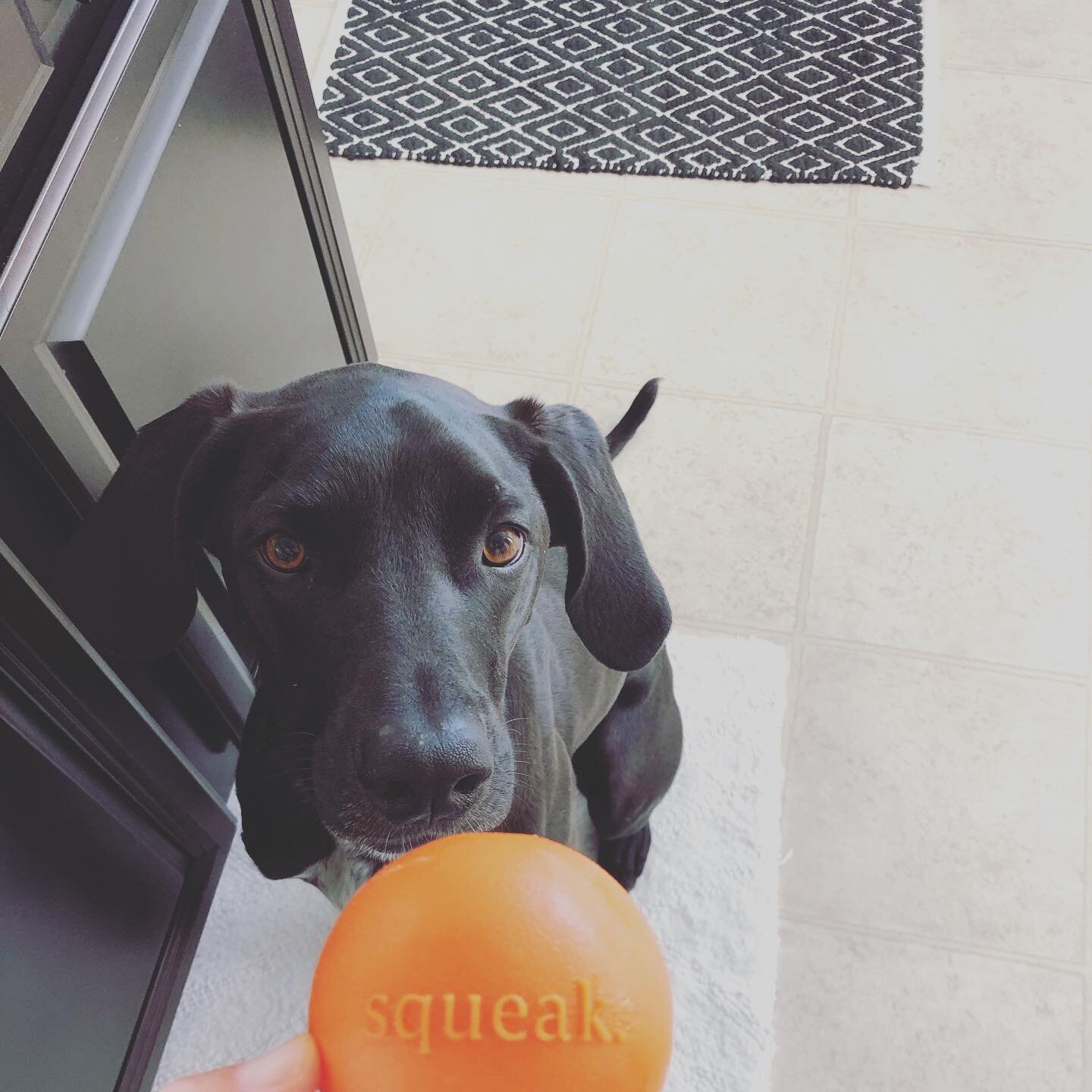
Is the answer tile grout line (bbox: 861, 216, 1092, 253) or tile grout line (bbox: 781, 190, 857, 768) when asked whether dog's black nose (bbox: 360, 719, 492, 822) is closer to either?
tile grout line (bbox: 781, 190, 857, 768)

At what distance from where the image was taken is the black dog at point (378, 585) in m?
1.00

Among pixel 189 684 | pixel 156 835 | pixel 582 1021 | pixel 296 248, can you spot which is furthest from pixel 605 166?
pixel 582 1021

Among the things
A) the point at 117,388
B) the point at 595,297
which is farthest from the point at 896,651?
the point at 117,388

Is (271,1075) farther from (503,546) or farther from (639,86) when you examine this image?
(639,86)

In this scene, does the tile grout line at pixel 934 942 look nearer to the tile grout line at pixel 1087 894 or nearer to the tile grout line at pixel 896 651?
the tile grout line at pixel 1087 894

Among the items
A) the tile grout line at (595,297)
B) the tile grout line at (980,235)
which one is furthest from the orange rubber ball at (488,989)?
the tile grout line at (980,235)

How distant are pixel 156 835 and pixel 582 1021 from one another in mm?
986

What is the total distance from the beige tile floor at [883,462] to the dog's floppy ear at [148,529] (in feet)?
3.76

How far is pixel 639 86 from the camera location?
2840 millimetres

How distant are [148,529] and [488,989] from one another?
0.61m

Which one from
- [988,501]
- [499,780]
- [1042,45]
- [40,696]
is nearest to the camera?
[499,780]

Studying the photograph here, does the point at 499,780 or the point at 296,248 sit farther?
the point at 296,248

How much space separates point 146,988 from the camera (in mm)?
1560

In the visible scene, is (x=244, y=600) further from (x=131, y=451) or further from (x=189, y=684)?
(x=189, y=684)
